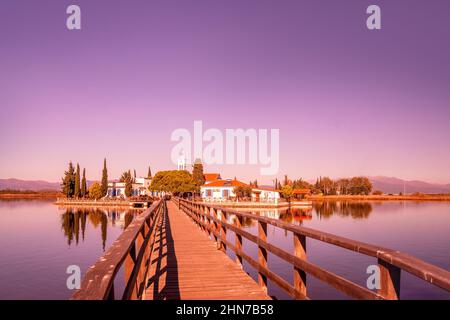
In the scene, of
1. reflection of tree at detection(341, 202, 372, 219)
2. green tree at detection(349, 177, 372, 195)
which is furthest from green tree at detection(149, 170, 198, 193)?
green tree at detection(349, 177, 372, 195)

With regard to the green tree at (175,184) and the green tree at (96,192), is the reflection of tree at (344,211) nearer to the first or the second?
the green tree at (175,184)

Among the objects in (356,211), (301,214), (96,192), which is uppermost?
(96,192)

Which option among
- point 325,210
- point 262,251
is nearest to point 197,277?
point 262,251

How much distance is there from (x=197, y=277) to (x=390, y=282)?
4.77 metres

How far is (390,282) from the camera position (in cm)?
272

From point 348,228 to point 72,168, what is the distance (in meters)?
70.3

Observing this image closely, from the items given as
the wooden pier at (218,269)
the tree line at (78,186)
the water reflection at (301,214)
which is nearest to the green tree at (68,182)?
the tree line at (78,186)

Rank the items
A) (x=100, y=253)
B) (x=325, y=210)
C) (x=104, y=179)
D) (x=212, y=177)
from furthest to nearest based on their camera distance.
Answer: (x=212, y=177) → (x=104, y=179) → (x=325, y=210) → (x=100, y=253)

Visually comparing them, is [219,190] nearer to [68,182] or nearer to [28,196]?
[68,182]

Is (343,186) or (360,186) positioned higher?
(360,186)

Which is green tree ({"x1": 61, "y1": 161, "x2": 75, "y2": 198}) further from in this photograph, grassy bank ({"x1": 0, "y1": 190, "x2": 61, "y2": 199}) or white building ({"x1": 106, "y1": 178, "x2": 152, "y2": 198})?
grassy bank ({"x1": 0, "y1": 190, "x2": 61, "y2": 199})

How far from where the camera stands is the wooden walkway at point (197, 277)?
5.82m
